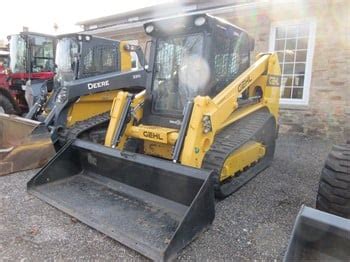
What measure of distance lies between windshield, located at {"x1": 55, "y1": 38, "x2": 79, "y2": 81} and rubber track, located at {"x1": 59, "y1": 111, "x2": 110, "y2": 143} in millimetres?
1042

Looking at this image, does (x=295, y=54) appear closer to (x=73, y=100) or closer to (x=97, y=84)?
(x=97, y=84)

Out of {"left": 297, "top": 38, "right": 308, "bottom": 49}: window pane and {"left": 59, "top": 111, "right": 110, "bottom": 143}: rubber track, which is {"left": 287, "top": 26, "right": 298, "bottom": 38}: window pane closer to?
{"left": 297, "top": 38, "right": 308, "bottom": 49}: window pane

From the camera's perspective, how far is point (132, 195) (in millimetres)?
3414

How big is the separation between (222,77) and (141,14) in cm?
1110

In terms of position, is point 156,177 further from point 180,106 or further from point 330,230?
point 330,230

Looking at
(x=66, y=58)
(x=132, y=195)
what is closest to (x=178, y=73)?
(x=132, y=195)

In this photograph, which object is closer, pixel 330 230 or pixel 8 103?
pixel 330 230

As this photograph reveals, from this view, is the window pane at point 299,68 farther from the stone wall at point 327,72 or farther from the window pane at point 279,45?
the window pane at point 279,45

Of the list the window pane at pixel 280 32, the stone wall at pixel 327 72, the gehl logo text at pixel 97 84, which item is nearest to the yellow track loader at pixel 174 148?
the gehl logo text at pixel 97 84

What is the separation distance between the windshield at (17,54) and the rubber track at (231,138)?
727 cm

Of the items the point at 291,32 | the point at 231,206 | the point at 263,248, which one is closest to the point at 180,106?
the point at 231,206

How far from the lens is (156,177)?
321cm

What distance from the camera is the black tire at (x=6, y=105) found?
819 centimetres

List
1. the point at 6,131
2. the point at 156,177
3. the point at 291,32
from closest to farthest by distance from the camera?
the point at 156,177 → the point at 6,131 → the point at 291,32
